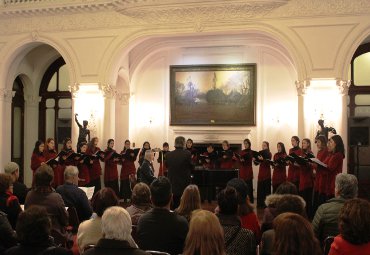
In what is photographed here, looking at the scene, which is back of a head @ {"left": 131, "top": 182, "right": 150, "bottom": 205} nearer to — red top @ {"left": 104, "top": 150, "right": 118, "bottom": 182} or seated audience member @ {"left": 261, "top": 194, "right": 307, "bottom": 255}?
seated audience member @ {"left": 261, "top": 194, "right": 307, "bottom": 255}

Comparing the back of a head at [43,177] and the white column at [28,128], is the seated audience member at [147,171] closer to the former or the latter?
the back of a head at [43,177]

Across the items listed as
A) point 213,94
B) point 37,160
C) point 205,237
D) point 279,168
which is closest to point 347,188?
point 205,237

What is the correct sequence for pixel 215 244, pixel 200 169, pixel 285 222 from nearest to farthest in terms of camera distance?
pixel 285 222 < pixel 215 244 < pixel 200 169

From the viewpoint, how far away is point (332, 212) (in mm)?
4184

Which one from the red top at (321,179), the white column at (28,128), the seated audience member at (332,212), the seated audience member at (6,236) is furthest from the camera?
the white column at (28,128)

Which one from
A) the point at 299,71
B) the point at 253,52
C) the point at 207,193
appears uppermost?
the point at 253,52

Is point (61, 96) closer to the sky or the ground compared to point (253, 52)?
closer to the ground

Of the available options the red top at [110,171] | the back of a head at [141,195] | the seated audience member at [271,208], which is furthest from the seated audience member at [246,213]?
the red top at [110,171]

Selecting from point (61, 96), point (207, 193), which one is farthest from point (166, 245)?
point (61, 96)

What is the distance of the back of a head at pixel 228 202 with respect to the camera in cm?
381

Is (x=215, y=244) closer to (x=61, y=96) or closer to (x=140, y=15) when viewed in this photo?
(x=140, y=15)

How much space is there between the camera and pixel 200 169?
1063 centimetres

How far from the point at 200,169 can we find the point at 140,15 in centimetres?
477

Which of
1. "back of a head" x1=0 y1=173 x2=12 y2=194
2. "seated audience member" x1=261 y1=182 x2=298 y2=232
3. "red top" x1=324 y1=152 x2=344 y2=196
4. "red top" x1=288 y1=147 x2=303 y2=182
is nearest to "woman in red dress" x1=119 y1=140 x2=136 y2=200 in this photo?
"red top" x1=288 y1=147 x2=303 y2=182
